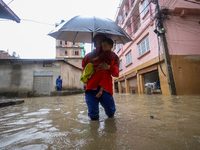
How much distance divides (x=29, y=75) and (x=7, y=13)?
20.7 ft

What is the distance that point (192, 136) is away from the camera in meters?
1.15

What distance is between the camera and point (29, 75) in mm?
11008

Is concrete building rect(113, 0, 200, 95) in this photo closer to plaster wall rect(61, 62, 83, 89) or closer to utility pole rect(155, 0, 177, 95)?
utility pole rect(155, 0, 177, 95)

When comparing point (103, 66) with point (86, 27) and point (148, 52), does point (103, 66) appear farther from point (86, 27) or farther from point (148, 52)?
point (148, 52)

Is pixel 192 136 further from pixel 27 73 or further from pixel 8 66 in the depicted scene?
pixel 8 66

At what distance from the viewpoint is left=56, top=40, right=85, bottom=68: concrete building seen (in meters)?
31.6

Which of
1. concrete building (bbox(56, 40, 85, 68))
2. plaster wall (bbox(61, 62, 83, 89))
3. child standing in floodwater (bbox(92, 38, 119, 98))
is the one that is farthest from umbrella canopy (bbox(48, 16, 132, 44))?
concrete building (bbox(56, 40, 85, 68))

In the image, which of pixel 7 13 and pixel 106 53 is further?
pixel 7 13

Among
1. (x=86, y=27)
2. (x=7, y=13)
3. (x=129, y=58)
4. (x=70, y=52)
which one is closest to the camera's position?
(x=86, y=27)

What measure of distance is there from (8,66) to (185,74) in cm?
1473

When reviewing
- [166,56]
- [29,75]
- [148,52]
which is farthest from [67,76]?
[166,56]

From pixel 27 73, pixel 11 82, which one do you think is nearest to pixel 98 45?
pixel 27 73

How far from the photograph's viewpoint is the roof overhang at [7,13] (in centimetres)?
556

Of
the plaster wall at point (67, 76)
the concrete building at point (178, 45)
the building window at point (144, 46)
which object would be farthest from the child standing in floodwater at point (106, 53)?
the plaster wall at point (67, 76)
